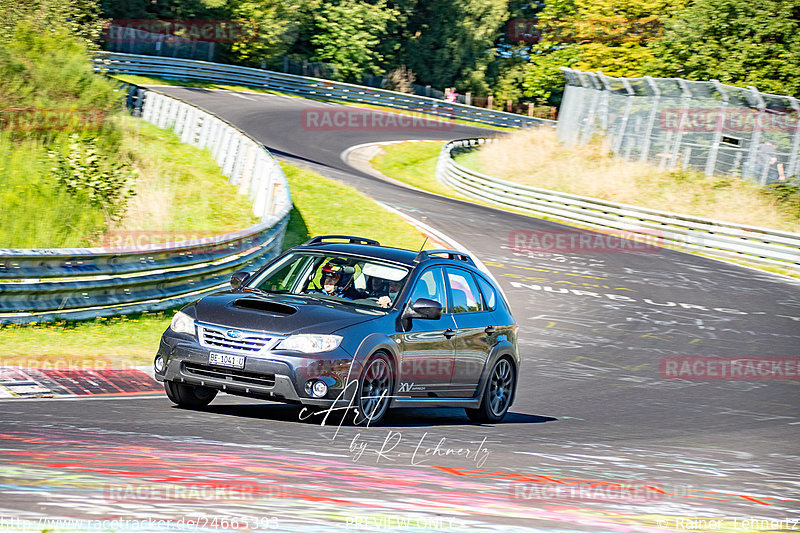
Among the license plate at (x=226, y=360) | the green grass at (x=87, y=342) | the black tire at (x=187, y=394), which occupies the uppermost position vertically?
the license plate at (x=226, y=360)

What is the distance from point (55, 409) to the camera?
7988 mm

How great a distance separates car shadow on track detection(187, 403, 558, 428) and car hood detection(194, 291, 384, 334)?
77 cm

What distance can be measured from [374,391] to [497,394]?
219 cm

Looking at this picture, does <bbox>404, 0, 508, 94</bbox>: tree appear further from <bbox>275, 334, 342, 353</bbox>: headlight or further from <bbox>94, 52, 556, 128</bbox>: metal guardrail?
<bbox>275, 334, 342, 353</bbox>: headlight

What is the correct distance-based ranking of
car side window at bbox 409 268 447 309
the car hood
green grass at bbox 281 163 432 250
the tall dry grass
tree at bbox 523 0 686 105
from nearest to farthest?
the car hood → car side window at bbox 409 268 447 309 → green grass at bbox 281 163 432 250 → the tall dry grass → tree at bbox 523 0 686 105

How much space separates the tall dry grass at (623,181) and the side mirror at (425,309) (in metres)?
25.0

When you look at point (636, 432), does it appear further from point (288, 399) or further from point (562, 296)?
point (562, 296)

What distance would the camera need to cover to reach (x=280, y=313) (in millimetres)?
8555

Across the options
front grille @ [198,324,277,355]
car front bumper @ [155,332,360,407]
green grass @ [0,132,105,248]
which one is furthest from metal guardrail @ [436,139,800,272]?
front grille @ [198,324,277,355]

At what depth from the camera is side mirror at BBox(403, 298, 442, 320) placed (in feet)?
29.4

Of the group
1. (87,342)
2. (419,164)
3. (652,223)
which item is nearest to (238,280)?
(87,342)

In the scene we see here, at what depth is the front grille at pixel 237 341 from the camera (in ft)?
26.9

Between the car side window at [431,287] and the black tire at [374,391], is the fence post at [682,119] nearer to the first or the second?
the car side window at [431,287]

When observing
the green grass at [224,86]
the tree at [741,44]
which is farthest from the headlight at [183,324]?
the tree at [741,44]
